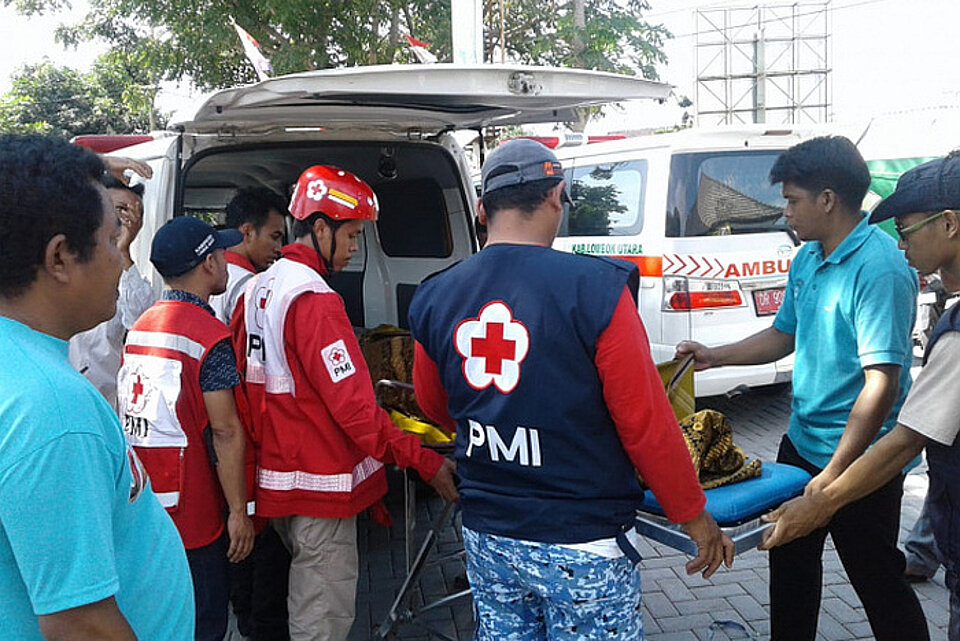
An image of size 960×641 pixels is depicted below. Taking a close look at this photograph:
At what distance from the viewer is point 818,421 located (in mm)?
2562

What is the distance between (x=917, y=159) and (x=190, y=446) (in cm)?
1060

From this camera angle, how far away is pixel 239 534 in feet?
8.56

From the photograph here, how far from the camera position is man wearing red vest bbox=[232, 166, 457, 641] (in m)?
2.56

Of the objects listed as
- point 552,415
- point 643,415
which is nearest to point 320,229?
point 552,415

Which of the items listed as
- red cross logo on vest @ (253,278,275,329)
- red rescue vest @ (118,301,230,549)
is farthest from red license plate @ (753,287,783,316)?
red rescue vest @ (118,301,230,549)

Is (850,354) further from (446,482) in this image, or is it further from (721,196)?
(721,196)

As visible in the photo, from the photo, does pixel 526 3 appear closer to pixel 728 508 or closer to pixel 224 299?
pixel 224 299

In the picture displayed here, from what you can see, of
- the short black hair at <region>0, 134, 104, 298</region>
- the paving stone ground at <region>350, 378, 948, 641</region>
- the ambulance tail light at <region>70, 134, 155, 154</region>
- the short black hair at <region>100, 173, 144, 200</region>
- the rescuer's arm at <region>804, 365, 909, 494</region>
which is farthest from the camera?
the ambulance tail light at <region>70, 134, 155, 154</region>

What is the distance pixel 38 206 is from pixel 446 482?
1.65 m

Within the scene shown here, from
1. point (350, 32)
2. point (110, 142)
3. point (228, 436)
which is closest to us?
point (228, 436)

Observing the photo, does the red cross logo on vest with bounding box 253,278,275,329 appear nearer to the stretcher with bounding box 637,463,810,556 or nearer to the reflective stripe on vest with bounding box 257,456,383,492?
the reflective stripe on vest with bounding box 257,456,383,492

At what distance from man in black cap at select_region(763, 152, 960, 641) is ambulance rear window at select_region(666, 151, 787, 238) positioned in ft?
12.3

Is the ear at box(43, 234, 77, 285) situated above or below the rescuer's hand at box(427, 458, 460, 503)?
above

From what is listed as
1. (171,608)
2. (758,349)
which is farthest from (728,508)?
(171,608)
